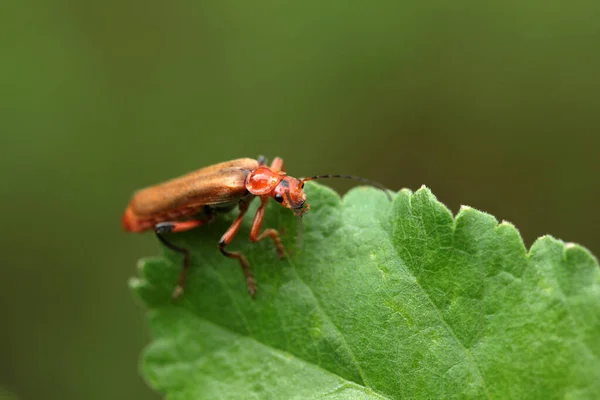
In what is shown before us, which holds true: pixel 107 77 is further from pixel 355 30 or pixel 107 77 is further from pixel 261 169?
pixel 261 169

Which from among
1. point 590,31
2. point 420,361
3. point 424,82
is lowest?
point 420,361

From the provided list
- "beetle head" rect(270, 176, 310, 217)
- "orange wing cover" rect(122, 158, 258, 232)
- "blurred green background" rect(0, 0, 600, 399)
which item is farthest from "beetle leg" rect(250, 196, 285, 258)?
"blurred green background" rect(0, 0, 600, 399)

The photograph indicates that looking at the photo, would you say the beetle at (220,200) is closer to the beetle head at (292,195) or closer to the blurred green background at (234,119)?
the beetle head at (292,195)

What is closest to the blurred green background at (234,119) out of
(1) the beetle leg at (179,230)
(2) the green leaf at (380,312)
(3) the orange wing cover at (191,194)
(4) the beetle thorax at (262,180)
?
(3) the orange wing cover at (191,194)

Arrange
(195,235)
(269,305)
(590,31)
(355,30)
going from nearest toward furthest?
(269,305) < (195,235) < (590,31) < (355,30)

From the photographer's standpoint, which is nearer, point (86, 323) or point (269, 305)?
point (269, 305)

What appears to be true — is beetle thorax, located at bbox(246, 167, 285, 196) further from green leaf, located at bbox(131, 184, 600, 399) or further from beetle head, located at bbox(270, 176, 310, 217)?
green leaf, located at bbox(131, 184, 600, 399)

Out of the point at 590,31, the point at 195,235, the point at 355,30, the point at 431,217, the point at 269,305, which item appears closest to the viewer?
the point at 431,217

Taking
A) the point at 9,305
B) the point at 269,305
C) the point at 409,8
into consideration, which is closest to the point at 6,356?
the point at 9,305
